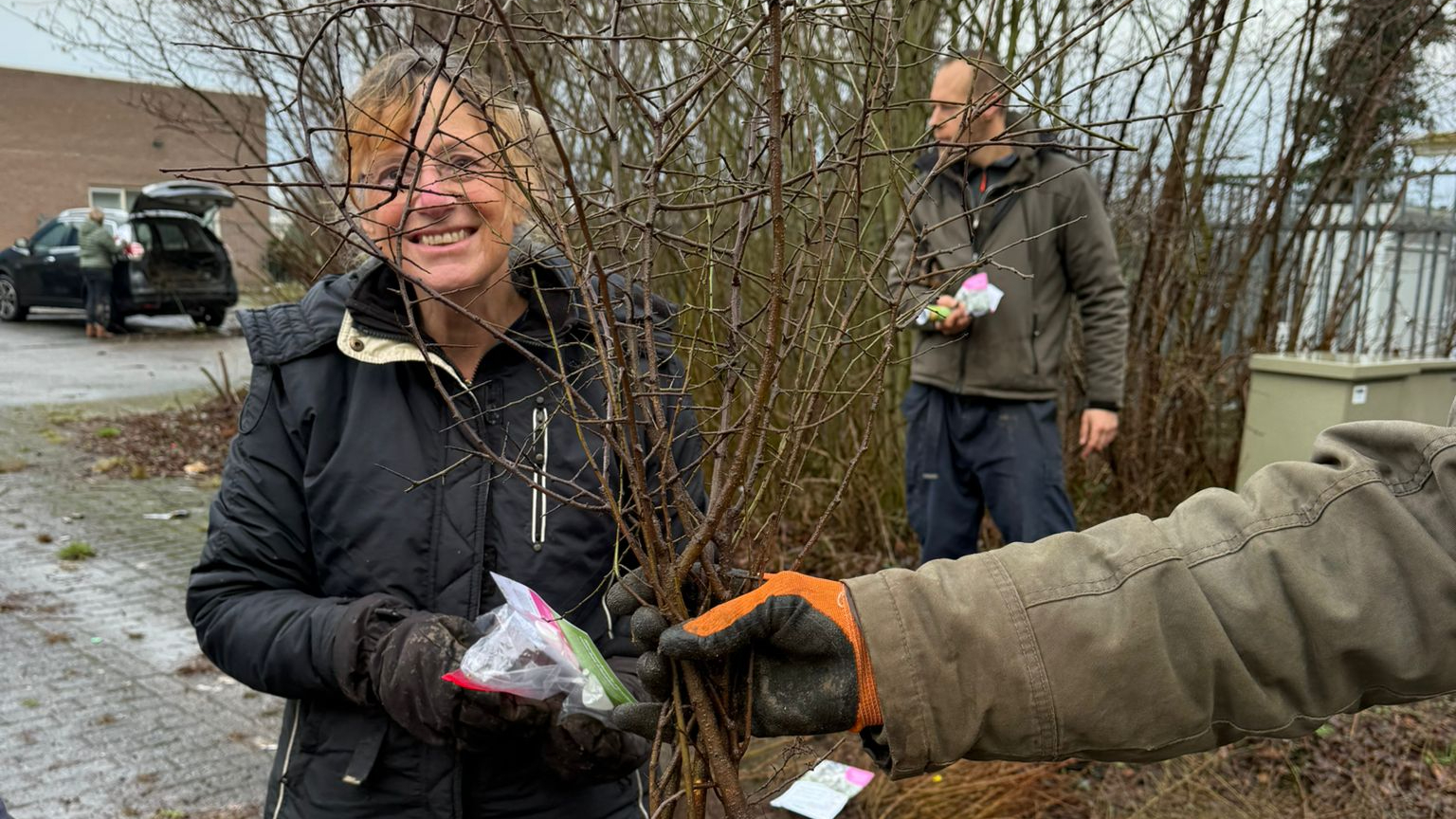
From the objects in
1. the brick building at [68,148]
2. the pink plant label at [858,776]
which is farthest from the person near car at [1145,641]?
the brick building at [68,148]

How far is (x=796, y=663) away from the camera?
147 cm

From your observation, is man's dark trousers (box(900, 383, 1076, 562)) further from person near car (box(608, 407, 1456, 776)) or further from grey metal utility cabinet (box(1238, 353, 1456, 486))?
person near car (box(608, 407, 1456, 776))

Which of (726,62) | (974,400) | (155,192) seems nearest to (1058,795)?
(974,400)

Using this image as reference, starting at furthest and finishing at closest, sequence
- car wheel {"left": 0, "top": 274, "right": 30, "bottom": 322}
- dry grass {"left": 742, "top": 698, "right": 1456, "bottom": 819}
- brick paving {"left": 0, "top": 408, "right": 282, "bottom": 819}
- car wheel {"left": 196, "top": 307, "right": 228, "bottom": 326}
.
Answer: car wheel {"left": 0, "top": 274, "right": 30, "bottom": 322} < car wheel {"left": 196, "top": 307, "right": 228, "bottom": 326} < brick paving {"left": 0, "top": 408, "right": 282, "bottom": 819} < dry grass {"left": 742, "top": 698, "right": 1456, "bottom": 819}

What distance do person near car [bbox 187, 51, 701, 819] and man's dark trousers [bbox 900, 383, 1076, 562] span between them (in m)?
2.04

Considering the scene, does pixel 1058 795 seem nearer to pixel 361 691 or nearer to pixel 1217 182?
pixel 361 691

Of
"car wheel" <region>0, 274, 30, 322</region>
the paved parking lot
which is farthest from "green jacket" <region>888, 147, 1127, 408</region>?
"car wheel" <region>0, 274, 30, 322</region>

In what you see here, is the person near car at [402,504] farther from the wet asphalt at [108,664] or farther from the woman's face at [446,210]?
the wet asphalt at [108,664]

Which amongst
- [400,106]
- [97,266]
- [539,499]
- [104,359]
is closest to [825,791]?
[539,499]

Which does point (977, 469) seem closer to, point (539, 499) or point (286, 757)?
point (539, 499)

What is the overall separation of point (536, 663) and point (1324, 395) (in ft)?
13.5

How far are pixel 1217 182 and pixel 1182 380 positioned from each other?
1.05 metres

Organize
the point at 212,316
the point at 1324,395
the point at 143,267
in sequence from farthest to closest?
the point at 212,316 < the point at 143,267 < the point at 1324,395

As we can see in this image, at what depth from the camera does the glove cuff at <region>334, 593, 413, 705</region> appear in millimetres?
1691
